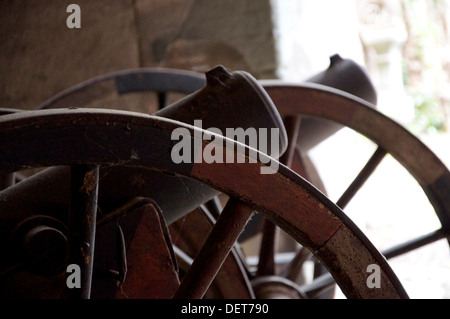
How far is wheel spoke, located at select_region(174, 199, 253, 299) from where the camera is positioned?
3.51 feet

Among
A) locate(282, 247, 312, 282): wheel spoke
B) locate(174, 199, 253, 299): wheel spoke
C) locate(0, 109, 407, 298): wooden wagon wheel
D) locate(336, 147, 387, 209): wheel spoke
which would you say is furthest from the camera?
locate(282, 247, 312, 282): wheel spoke

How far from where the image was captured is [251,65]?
291cm

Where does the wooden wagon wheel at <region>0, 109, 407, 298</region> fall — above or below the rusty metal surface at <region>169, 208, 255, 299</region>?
below

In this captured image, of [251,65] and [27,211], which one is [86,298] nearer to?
[27,211]

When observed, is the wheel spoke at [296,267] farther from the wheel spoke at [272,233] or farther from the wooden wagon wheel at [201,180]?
the wooden wagon wheel at [201,180]

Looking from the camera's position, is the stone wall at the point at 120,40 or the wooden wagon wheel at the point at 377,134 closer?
the wooden wagon wheel at the point at 377,134

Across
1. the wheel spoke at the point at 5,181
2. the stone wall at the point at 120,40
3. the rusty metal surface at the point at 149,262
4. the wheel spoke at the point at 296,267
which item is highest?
the stone wall at the point at 120,40

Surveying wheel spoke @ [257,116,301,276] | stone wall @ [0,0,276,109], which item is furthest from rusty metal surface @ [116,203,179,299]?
stone wall @ [0,0,276,109]

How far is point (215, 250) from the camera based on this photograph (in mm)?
1082

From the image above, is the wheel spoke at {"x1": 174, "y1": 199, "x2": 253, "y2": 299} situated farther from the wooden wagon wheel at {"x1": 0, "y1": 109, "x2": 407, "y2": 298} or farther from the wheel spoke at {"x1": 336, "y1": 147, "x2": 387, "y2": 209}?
the wheel spoke at {"x1": 336, "y1": 147, "x2": 387, "y2": 209}

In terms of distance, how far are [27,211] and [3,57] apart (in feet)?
5.97

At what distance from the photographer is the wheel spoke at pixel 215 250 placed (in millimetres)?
1069

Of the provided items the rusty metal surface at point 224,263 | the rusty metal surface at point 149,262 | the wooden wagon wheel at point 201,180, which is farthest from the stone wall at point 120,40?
the wooden wagon wheel at point 201,180

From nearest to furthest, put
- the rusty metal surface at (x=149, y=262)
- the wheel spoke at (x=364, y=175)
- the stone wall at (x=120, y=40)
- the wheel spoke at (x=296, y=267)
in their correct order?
1. the rusty metal surface at (x=149, y=262)
2. the wheel spoke at (x=364, y=175)
3. the wheel spoke at (x=296, y=267)
4. the stone wall at (x=120, y=40)
